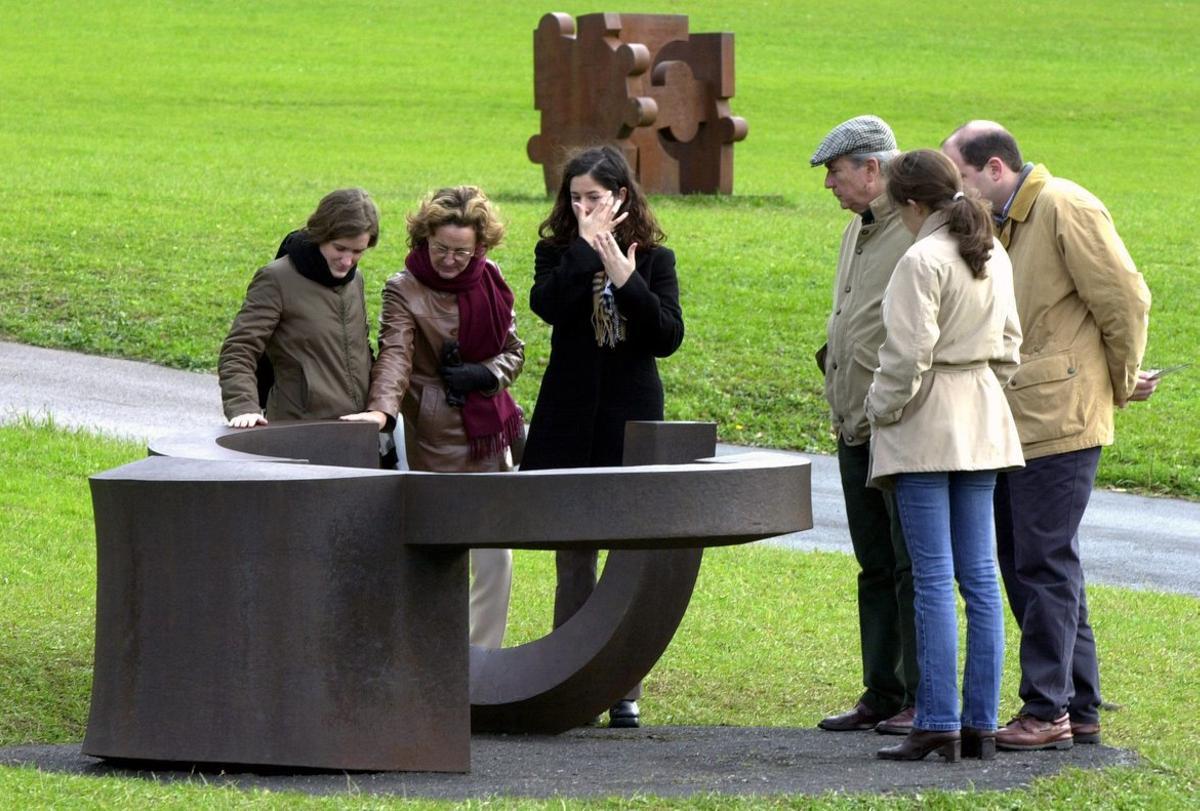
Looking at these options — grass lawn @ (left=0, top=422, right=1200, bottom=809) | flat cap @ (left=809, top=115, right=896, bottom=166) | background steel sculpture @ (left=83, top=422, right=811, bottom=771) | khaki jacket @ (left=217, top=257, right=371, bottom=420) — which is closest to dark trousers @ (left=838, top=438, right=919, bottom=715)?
grass lawn @ (left=0, top=422, right=1200, bottom=809)

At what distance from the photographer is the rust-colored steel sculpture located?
70.5ft

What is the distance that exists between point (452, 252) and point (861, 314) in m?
1.44

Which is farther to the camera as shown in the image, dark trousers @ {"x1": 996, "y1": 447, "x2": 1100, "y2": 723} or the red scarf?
the red scarf

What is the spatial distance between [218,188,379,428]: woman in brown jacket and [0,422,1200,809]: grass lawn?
129 centimetres

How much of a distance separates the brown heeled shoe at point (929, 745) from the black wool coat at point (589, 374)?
4.80ft

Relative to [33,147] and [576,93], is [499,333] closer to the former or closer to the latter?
[576,93]

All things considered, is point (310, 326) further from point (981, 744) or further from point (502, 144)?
point (502, 144)

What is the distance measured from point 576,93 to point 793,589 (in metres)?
13.3

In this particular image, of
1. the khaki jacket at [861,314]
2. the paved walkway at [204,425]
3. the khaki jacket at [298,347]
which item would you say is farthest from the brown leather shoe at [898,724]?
the paved walkway at [204,425]

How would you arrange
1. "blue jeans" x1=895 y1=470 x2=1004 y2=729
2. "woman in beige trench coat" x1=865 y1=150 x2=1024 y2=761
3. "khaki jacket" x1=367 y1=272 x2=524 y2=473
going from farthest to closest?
"khaki jacket" x1=367 y1=272 x2=524 y2=473
"blue jeans" x1=895 y1=470 x2=1004 y2=729
"woman in beige trench coat" x1=865 y1=150 x2=1024 y2=761

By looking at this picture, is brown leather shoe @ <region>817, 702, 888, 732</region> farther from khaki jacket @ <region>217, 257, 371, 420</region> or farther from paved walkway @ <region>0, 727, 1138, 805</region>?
khaki jacket @ <region>217, 257, 371, 420</region>

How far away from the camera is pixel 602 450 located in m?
6.55

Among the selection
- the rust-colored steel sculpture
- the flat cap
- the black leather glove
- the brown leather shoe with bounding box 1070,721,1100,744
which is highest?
the rust-colored steel sculpture

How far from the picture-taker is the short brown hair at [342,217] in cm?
643
